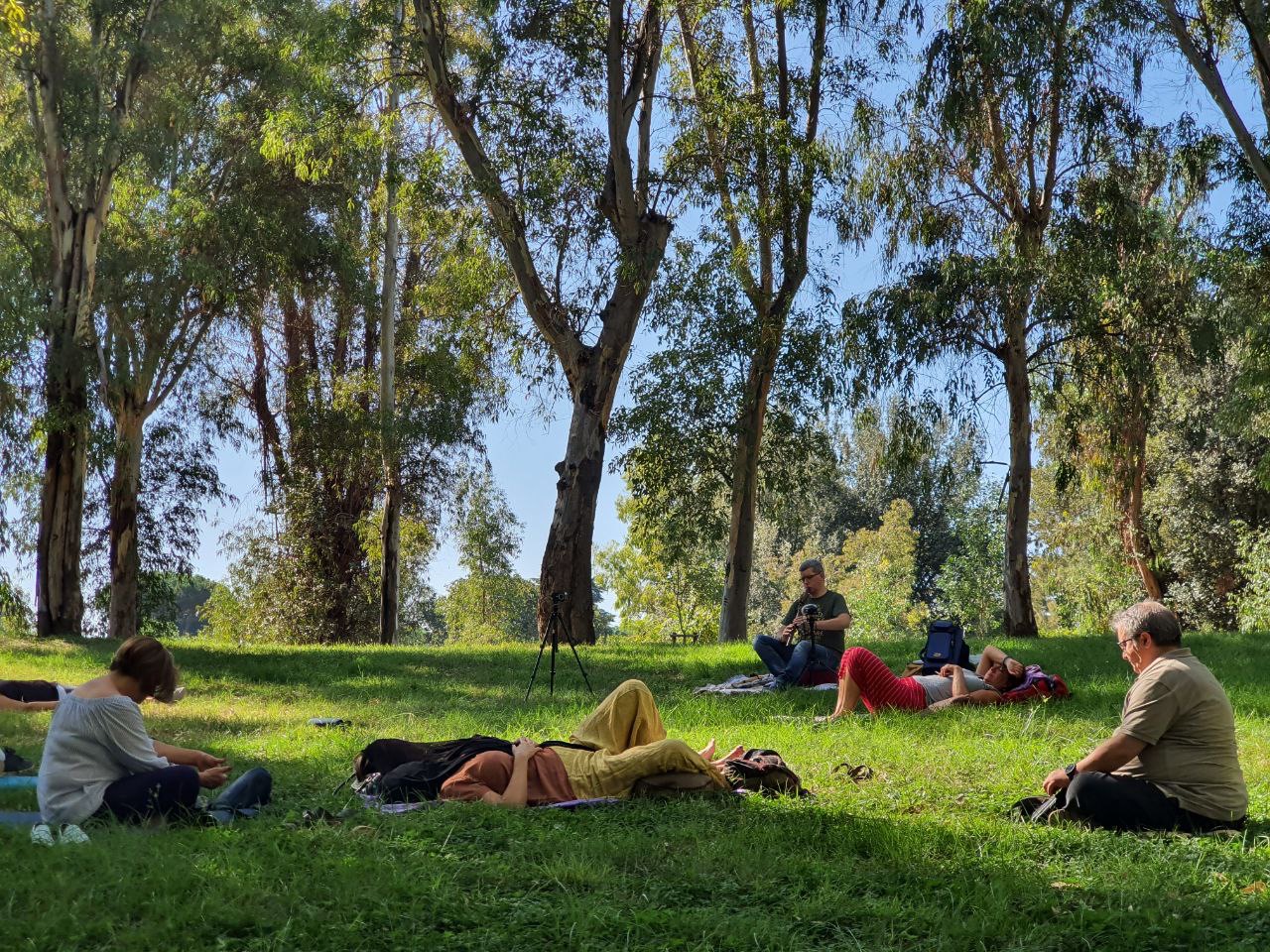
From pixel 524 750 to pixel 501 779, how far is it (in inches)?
8.7

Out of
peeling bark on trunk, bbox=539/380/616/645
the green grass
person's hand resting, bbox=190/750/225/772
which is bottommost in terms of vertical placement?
the green grass

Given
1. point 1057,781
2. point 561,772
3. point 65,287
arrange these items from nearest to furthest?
1. point 1057,781
2. point 561,772
3. point 65,287

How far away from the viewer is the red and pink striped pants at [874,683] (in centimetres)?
994

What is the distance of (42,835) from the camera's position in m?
5.46

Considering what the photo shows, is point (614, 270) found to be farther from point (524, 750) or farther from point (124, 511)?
point (524, 750)

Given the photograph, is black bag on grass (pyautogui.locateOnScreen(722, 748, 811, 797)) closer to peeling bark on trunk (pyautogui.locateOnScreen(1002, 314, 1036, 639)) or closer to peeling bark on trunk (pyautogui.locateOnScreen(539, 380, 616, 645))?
peeling bark on trunk (pyautogui.locateOnScreen(539, 380, 616, 645))

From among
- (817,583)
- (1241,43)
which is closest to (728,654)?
(817,583)

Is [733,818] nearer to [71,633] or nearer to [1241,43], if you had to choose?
[71,633]

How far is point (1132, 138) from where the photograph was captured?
18.5m

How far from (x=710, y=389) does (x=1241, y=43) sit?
1003cm

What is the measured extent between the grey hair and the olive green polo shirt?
0.09 metres

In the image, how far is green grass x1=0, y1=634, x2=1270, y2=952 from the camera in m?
4.38

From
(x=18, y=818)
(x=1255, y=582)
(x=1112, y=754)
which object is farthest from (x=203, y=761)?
(x=1255, y=582)

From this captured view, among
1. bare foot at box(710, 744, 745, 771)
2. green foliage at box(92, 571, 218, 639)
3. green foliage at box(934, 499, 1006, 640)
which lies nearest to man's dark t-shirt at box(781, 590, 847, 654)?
bare foot at box(710, 744, 745, 771)
